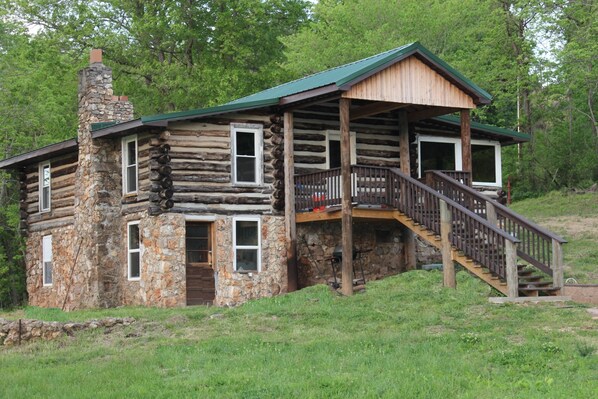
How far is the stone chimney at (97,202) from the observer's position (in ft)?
94.0

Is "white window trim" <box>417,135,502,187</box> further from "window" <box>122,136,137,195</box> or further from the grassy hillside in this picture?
"window" <box>122,136,137,195</box>

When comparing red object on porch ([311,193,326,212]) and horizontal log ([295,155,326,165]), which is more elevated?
horizontal log ([295,155,326,165])

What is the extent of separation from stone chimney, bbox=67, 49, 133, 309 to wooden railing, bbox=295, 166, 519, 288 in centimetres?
552

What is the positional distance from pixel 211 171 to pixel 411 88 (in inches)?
234

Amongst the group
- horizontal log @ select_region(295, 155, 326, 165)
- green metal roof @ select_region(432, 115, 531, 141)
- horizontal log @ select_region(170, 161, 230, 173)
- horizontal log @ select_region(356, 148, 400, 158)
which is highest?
green metal roof @ select_region(432, 115, 531, 141)

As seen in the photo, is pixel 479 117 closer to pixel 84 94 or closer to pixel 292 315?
pixel 84 94

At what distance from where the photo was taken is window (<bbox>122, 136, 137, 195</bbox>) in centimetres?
2856

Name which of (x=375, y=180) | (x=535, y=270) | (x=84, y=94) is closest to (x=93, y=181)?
(x=84, y=94)

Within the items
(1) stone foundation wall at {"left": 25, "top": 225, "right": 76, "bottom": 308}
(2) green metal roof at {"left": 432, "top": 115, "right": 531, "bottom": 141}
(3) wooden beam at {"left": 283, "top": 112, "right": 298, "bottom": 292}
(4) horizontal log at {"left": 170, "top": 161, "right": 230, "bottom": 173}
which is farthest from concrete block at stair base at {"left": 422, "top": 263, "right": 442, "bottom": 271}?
(1) stone foundation wall at {"left": 25, "top": 225, "right": 76, "bottom": 308}

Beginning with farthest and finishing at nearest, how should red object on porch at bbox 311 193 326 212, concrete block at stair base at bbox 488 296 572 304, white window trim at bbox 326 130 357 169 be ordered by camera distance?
1. white window trim at bbox 326 130 357 169
2. red object on porch at bbox 311 193 326 212
3. concrete block at stair base at bbox 488 296 572 304

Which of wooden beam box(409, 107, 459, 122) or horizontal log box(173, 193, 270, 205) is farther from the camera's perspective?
wooden beam box(409, 107, 459, 122)

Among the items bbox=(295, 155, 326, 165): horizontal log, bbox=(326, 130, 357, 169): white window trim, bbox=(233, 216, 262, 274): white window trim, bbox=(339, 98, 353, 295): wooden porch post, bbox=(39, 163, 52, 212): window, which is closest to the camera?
bbox=(339, 98, 353, 295): wooden porch post

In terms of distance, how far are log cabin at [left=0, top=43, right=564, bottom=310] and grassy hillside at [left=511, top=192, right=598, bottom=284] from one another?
1759 mm

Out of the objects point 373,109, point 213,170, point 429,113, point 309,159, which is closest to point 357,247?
point 309,159
